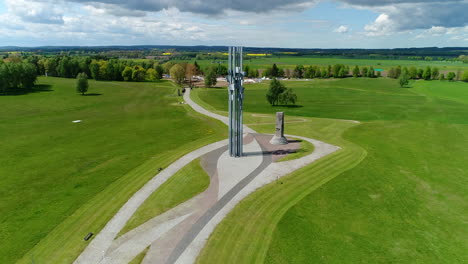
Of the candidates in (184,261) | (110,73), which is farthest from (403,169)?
(110,73)

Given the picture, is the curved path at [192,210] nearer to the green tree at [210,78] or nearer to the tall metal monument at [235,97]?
the tall metal monument at [235,97]

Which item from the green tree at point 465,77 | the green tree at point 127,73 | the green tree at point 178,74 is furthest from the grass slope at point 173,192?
the green tree at point 465,77

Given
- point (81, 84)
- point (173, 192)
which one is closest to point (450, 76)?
point (81, 84)

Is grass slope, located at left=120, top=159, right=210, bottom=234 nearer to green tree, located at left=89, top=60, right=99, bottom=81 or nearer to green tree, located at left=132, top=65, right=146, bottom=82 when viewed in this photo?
green tree, located at left=132, top=65, right=146, bottom=82

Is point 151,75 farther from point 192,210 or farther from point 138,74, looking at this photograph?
point 192,210

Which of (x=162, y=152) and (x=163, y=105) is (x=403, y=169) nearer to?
(x=162, y=152)

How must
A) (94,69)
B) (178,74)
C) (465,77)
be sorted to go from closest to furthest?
(178,74), (94,69), (465,77)

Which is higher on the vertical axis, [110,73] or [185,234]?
[110,73]
